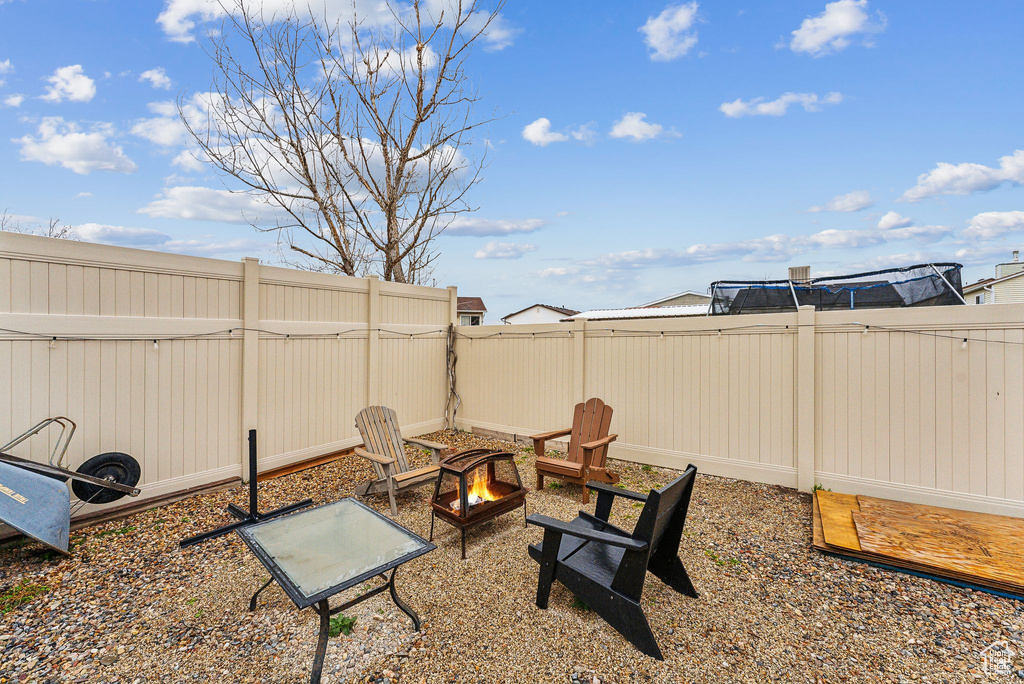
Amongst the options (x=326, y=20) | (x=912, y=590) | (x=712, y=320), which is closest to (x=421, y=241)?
(x=326, y=20)

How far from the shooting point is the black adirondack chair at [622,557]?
196 centimetres

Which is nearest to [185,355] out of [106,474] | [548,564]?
[106,474]

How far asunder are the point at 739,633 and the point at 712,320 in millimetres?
3196

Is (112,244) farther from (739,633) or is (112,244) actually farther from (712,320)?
(712,320)

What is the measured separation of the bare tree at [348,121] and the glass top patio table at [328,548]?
6951mm

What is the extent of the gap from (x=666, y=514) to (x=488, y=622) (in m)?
1.16

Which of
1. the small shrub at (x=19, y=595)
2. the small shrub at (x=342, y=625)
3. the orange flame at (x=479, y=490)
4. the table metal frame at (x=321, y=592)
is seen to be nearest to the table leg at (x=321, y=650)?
the table metal frame at (x=321, y=592)

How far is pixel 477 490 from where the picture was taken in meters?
3.48

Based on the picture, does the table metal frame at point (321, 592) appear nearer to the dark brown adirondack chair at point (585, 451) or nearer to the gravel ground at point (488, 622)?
the gravel ground at point (488, 622)

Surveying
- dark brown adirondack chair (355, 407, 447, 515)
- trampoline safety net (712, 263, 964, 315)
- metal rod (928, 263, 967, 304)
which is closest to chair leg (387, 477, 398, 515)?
dark brown adirondack chair (355, 407, 447, 515)

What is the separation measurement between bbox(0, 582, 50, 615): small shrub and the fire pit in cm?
243

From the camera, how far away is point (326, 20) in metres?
7.60

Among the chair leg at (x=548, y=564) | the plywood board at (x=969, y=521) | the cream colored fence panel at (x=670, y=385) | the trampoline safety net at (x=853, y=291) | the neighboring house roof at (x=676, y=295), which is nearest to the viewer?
the chair leg at (x=548, y=564)

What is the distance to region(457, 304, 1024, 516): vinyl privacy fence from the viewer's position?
133 inches
